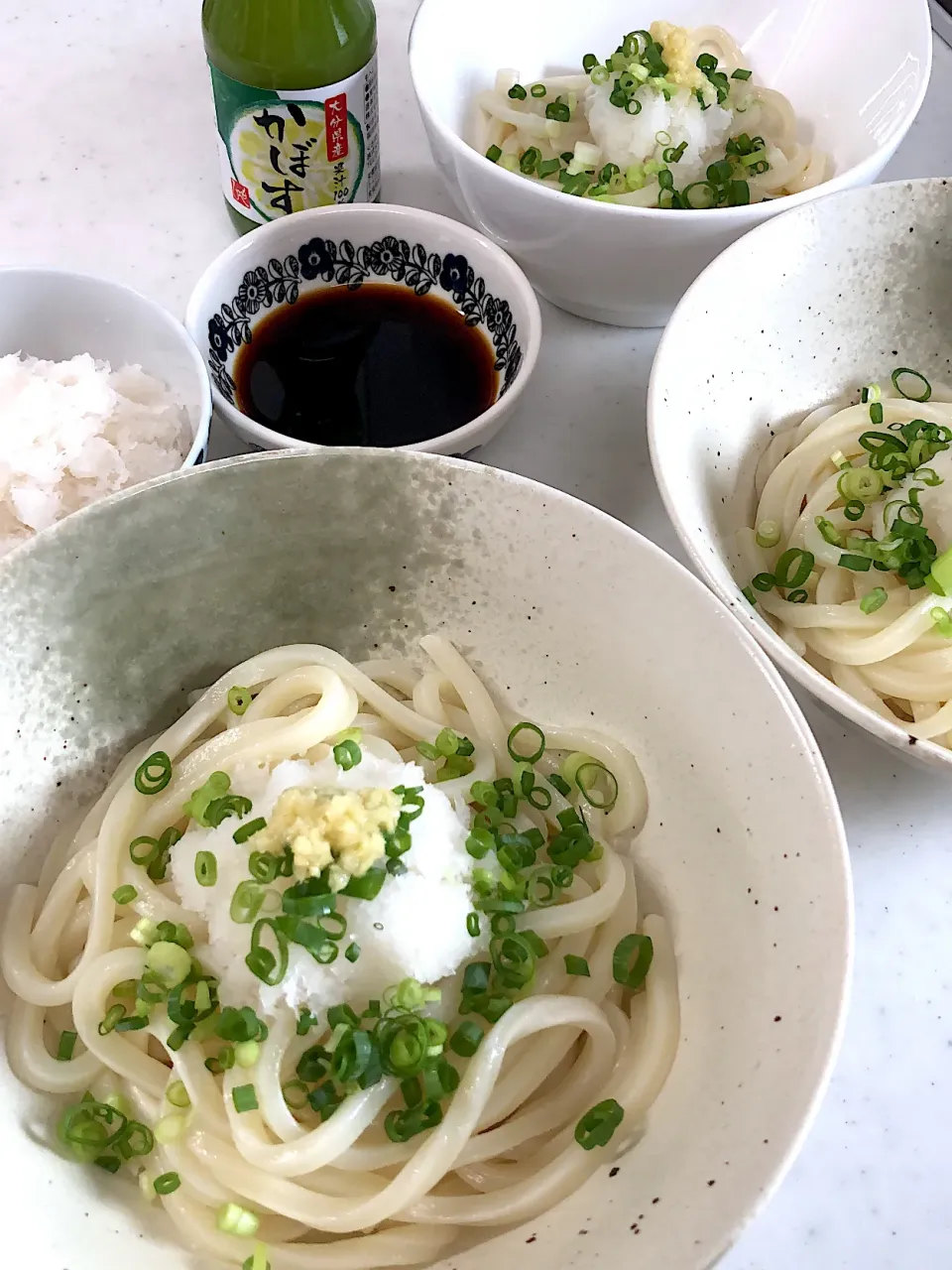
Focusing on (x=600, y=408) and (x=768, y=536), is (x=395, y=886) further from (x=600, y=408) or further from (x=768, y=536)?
(x=600, y=408)

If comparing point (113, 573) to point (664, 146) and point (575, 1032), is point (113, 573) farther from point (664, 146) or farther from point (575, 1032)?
point (664, 146)

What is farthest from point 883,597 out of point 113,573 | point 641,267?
point 113,573

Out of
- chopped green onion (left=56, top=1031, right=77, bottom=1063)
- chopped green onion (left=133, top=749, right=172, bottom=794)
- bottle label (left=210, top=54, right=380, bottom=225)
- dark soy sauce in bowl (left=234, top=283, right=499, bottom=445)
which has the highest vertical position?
bottle label (left=210, top=54, right=380, bottom=225)

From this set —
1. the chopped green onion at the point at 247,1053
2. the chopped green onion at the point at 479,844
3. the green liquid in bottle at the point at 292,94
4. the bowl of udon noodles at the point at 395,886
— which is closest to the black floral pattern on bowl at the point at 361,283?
the green liquid in bottle at the point at 292,94

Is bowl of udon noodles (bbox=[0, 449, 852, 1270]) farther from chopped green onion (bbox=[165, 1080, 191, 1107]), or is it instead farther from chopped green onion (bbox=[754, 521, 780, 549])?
chopped green onion (bbox=[754, 521, 780, 549])

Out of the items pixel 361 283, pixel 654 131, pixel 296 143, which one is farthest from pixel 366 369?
pixel 654 131

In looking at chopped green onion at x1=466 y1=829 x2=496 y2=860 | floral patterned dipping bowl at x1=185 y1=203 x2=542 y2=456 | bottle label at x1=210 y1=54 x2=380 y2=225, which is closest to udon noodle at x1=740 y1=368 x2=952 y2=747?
floral patterned dipping bowl at x1=185 y1=203 x2=542 y2=456

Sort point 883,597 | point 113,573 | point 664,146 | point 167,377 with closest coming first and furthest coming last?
1. point 113,573
2. point 883,597
3. point 167,377
4. point 664,146
